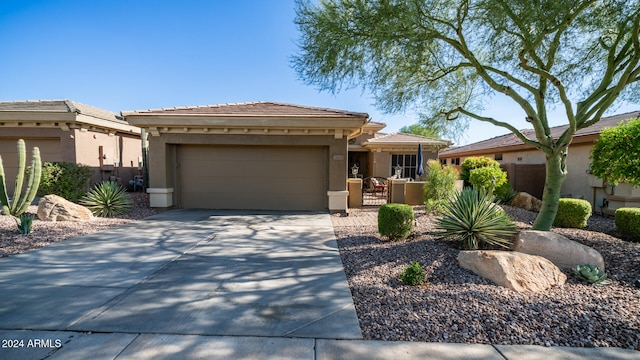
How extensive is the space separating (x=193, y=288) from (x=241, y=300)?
82 cm

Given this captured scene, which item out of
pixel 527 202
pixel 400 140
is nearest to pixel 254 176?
pixel 400 140

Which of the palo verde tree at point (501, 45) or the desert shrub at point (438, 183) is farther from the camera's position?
the desert shrub at point (438, 183)

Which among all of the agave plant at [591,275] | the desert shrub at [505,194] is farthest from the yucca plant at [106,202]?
the desert shrub at [505,194]

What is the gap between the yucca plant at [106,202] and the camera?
8.60 meters

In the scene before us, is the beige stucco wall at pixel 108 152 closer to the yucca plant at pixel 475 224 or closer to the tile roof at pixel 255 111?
the tile roof at pixel 255 111

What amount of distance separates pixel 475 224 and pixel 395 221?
1.46 metres

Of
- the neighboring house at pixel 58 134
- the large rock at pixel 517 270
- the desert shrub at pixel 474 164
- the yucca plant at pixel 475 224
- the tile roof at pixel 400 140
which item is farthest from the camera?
the tile roof at pixel 400 140

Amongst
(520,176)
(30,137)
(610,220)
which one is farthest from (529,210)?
(30,137)

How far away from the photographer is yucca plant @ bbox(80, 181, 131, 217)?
8602 millimetres

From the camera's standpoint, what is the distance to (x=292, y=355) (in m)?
2.59

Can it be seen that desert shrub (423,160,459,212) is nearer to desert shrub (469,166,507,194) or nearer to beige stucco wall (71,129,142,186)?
desert shrub (469,166,507,194)

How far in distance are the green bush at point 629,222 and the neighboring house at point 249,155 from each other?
6.75 metres

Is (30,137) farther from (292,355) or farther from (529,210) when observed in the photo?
(529,210)

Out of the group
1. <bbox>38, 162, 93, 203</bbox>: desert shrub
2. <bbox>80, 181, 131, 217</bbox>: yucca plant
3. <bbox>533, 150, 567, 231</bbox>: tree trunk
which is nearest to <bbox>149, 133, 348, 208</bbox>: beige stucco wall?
<bbox>80, 181, 131, 217</bbox>: yucca plant
